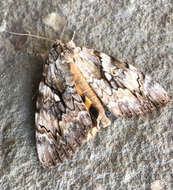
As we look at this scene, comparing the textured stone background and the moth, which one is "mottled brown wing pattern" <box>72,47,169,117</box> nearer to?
the moth

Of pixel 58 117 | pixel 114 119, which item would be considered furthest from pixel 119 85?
pixel 58 117

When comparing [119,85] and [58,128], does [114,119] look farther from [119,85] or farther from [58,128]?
[58,128]

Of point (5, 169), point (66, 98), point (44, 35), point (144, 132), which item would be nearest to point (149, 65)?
point (144, 132)

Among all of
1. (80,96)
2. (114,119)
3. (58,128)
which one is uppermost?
(80,96)

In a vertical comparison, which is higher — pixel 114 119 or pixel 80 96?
pixel 80 96

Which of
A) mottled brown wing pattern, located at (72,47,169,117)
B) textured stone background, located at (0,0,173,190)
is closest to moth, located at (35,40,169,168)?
mottled brown wing pattern, located at (72,47,169,117)

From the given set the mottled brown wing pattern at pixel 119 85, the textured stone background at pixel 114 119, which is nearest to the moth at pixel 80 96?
Result: the mottled brown wing pattern at pixel 119 85

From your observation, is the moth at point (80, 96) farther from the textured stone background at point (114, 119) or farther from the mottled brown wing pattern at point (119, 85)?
the textured stone background at point (114, 119)
